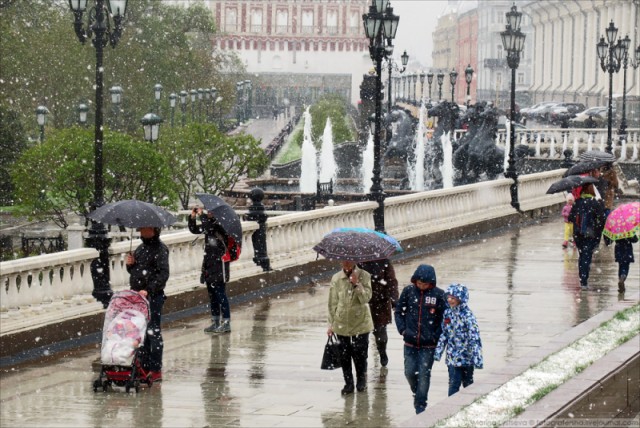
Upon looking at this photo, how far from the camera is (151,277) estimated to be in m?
13.5

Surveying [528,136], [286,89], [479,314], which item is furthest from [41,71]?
[286,89]

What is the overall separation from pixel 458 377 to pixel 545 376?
771 millimetres

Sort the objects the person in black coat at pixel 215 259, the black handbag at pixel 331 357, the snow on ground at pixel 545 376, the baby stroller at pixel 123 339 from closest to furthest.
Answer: the snow on ground at pixel 545 376, the black handbag at pixel 331 357, the baby stroller at pixel 123 339, the person in black coat at pixel 215 259

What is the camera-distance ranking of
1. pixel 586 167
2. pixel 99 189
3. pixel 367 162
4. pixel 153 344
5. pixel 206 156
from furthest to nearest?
pixel 367 162 < pixel 206 156 < pixel 586 167 < pixel 99 189 < pixel 153 344

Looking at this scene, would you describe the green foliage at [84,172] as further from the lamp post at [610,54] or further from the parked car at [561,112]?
the parked car at [561,112]

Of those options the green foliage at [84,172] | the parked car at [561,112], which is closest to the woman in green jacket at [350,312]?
the green foliage at [84,172]

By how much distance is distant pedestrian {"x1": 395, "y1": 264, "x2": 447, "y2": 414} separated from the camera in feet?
38.7

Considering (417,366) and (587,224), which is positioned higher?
(587,224)

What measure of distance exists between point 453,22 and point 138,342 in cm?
Answer: 18662

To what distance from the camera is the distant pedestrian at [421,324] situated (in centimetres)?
1180

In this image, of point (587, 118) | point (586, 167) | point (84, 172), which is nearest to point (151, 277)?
point (586, 167)

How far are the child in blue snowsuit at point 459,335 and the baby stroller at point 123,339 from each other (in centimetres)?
269

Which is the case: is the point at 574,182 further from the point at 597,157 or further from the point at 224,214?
the point at 224,214

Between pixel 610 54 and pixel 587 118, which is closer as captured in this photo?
pixel 610 54
